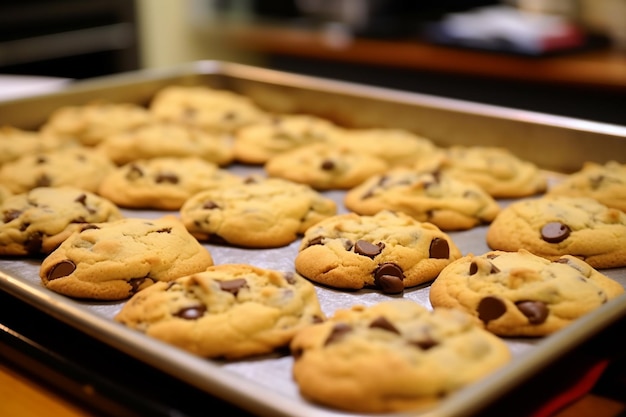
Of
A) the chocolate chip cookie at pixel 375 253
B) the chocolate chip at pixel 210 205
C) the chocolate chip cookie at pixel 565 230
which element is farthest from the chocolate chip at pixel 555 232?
the chocolate chip at pixel 210 205

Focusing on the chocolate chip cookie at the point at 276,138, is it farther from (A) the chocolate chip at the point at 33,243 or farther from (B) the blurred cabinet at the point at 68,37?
(B) the blurred cabinet at the point at 68,37

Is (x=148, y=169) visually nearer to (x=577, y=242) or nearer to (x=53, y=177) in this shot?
(x=53, y=177)

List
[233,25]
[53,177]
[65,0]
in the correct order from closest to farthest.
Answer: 1. [53,177]
2. [65,0]
3. [233,25]

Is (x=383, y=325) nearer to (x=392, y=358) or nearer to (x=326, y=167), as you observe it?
(x=392, y=358)

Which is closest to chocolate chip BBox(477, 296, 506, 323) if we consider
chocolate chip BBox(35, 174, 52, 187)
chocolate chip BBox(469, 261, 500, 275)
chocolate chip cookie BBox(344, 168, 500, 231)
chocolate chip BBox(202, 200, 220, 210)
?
chocolate chip BBox(469, 261, 500, 275)

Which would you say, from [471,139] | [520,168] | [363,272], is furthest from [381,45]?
[363,272]

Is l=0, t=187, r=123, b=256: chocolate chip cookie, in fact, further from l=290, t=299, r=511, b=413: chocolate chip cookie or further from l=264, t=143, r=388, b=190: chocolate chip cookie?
l=290, t=299, r=511, b=413: chocolate chip cookie

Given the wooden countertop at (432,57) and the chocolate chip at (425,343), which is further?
the wooden countertop at (432,57)
